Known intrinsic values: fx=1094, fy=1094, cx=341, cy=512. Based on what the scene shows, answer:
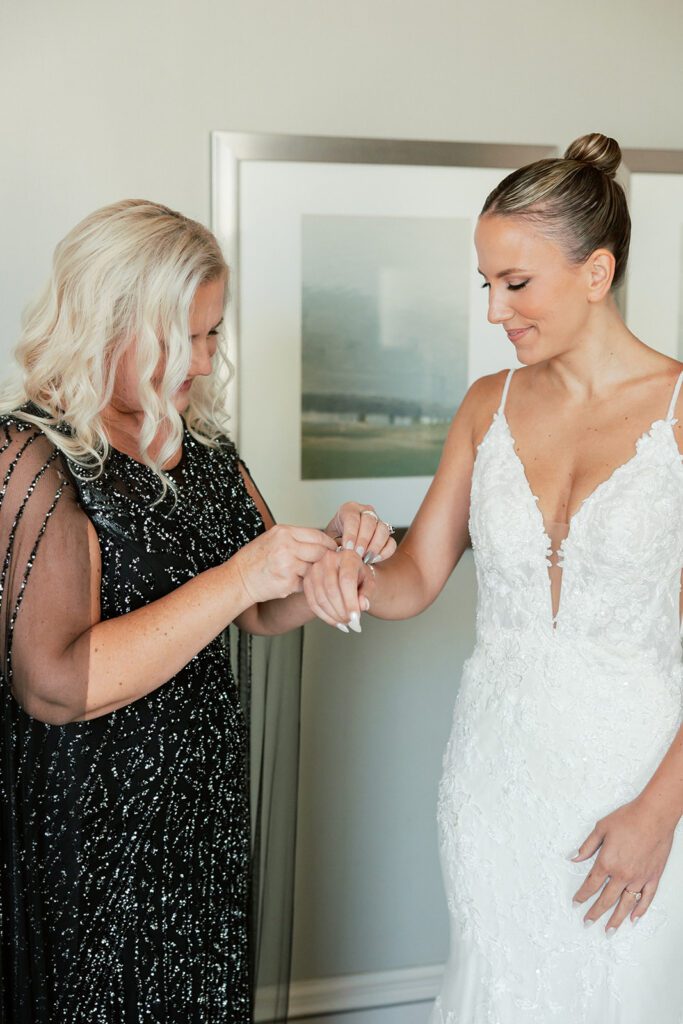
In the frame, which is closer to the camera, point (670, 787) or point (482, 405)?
point (670, 787)

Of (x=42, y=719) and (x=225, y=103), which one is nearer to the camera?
(x=42, y=719)

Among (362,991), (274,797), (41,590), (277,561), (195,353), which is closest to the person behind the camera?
(41,590)

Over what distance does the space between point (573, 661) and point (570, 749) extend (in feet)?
0.45

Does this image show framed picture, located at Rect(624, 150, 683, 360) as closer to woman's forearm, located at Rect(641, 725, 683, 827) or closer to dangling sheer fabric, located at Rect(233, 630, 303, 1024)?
dangling sheer fabric, located at Rect(233, 630, 303, 1024)

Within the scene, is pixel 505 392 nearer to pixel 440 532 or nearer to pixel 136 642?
pixel 440 532

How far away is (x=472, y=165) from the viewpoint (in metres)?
2.42

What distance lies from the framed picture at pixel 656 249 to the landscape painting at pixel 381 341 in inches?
16.2

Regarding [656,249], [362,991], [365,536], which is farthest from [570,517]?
[362,991]

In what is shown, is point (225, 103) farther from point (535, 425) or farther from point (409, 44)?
point (535, 425)

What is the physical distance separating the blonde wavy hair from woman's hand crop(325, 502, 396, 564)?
0.31 metres

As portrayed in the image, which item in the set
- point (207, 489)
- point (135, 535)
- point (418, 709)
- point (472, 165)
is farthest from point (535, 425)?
point (418, 709)

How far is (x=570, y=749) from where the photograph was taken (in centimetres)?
170

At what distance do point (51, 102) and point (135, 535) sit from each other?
1.05m

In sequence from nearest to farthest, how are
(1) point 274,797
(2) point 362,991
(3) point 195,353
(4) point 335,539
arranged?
(3) point 195,353 → (4) point 335,539 → (1) point 274,797 → (2) point 362,991
